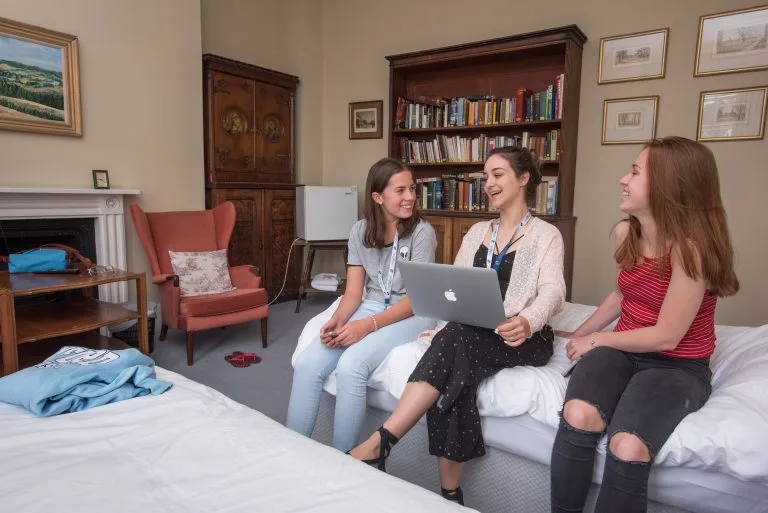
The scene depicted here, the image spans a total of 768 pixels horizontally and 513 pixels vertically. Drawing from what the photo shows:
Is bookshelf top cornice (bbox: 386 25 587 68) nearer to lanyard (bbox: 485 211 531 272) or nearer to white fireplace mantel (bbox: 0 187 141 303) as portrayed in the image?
lanyard (bbox: 485 211 531 272)

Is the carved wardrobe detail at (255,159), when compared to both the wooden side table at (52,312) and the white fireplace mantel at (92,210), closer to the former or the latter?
the white fireplace mantel at (92,210)

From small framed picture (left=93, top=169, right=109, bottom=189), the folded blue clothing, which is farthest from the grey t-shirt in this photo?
small framed picture (left=93, top=169, right=109, bottom=189)

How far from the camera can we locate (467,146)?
4.05m

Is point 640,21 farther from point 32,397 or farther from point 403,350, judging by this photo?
point 32,397

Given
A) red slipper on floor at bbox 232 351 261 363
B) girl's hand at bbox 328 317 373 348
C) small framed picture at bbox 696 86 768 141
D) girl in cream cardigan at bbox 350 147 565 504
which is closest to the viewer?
girl in cream cardigan at bbox 350 147 565 504

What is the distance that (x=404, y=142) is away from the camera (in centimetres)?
441

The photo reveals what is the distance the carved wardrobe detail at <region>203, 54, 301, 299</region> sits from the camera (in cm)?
397

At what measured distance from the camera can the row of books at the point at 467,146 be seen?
3.69 meters

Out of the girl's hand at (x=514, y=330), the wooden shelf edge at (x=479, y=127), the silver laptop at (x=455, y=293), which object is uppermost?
the wooden shelf edge at (x=479, y=127)

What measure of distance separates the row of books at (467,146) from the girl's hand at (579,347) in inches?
94.2

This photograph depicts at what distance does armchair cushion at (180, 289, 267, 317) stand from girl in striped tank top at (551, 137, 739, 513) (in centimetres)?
214

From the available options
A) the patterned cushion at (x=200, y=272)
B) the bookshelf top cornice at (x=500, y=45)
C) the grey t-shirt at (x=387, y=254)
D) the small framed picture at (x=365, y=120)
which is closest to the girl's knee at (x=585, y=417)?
the grey t-shirt at (x=387, y=254)

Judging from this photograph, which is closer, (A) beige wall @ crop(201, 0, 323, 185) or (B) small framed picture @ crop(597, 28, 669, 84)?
(B) small framed picture @ crop(597, 28, 669, 84)

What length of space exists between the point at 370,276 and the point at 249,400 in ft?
3.19
